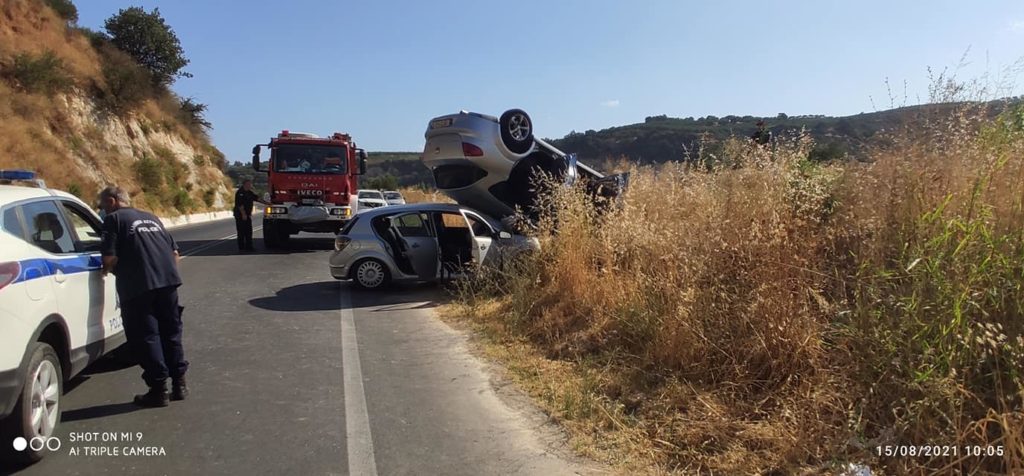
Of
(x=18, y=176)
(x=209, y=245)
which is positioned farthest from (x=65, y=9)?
(x=18, y=176)

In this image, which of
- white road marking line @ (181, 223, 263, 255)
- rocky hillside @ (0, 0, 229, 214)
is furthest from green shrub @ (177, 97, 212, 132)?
white road marking line @ (181, 223, 263, 255)

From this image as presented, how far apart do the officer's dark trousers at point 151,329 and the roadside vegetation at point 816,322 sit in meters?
2.89

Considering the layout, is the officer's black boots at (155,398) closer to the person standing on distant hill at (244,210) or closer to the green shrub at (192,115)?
the person standing on distant hill at (244,210)

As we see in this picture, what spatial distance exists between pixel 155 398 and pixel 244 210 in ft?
40.2

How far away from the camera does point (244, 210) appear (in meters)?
16.4

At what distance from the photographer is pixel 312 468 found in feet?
13.0

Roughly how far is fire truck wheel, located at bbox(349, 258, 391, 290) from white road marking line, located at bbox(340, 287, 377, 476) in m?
2.73

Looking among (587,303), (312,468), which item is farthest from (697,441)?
(587,303)

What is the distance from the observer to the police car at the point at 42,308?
3.70 meters

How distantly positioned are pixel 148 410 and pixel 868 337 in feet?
16.5

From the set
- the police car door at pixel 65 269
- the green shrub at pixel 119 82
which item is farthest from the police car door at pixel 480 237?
the green shrub at pixel 119 82

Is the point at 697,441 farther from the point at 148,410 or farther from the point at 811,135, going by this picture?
the point at 148,410

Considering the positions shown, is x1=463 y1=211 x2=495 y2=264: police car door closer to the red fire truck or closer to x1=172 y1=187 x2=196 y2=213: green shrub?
the red fire truck

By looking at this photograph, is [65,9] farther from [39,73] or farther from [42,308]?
[42,308]
